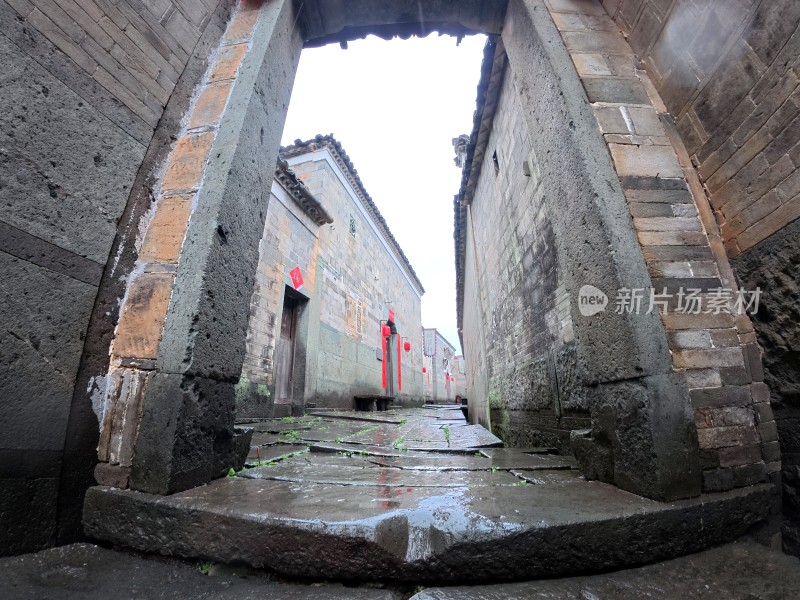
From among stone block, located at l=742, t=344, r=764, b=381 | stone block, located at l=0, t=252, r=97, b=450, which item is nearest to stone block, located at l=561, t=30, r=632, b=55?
stone block, located at l=742, t=344, r=764, b=381

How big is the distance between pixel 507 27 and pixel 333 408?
27.9 ft

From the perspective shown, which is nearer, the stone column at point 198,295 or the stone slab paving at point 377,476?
the stone column at point 198,295

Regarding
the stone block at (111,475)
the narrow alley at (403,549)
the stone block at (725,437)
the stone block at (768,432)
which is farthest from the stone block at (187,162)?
the stone block at (768,432)

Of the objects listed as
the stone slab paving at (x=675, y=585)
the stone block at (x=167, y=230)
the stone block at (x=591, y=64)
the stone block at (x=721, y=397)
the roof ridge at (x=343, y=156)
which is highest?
the roof ridge at (x=343, y=156)

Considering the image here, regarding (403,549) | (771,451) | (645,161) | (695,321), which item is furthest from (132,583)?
(645,161)

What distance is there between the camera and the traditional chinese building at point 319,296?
677cm

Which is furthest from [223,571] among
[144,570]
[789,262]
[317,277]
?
[317,277]

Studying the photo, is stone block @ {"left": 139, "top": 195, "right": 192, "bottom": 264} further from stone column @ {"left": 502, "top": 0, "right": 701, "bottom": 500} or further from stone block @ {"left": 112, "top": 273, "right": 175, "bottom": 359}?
stone column @ {"left": 502, "top": 0, "right": 701, "bottom": 500}

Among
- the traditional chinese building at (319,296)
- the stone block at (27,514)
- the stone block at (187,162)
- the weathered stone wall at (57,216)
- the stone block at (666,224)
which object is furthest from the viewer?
the traditional chinese building at (319,296)

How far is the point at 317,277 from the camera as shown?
8.95m

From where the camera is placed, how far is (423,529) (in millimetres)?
1182

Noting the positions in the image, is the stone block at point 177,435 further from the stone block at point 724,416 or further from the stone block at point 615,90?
the stone block at point 615,90

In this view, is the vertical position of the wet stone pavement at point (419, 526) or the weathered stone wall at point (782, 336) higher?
the weathered stone wall at point (782, 336)

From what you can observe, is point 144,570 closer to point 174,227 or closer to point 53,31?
point 174,227
